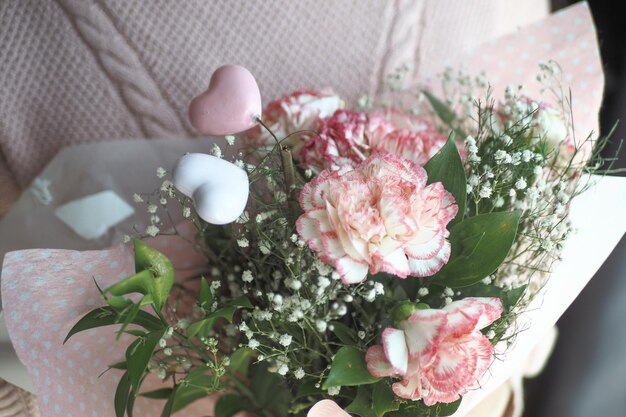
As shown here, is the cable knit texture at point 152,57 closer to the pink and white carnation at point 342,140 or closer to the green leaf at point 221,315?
the pink and white carnation at point 342,140

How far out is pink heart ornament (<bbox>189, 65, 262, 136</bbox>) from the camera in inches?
22.7

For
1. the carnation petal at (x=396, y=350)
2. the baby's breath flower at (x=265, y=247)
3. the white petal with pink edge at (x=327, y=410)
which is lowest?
the white petal with pink edge at (x=327, y=410)

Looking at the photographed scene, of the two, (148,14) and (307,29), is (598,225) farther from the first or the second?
(148,14)

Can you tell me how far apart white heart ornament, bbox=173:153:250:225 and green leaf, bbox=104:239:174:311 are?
0.05m

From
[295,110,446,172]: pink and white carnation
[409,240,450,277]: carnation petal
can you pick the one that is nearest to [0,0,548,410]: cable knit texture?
[295,110,446,172]: pink and white carnation

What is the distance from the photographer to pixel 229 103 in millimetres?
576

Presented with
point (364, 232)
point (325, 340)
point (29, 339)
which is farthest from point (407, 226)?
point (29, 339)

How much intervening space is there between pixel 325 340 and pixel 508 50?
568 mm

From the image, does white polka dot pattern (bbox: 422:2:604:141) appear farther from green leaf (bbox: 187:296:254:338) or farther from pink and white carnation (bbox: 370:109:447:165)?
green leaf (bbox: 187:296:254:338)

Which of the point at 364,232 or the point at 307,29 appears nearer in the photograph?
the point at 364,232

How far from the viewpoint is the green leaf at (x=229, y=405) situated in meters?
0.70

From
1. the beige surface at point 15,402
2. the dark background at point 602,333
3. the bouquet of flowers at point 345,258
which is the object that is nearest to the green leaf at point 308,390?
the bouquet of flowers at point 345,258

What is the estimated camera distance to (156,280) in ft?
1.70

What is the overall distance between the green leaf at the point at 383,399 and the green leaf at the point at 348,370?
2 centimetres
